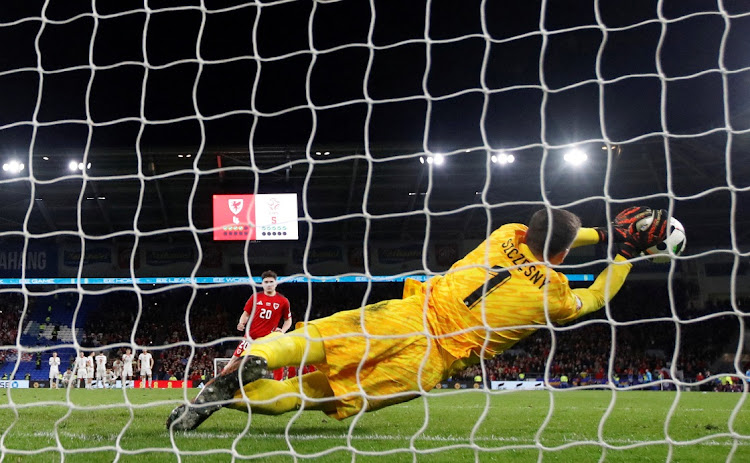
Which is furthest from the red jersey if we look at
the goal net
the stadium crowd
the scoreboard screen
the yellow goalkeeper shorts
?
the scoreboard screen

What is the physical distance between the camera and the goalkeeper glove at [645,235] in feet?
12.0

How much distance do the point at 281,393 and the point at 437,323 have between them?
103 centimetres

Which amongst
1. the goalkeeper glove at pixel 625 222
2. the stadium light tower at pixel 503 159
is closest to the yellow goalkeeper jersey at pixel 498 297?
the goalkeeper glove at pixel 625 222

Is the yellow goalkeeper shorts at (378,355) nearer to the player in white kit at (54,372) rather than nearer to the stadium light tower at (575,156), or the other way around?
the stadium light tower at (575,156)

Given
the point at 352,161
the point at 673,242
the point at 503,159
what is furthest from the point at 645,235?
the point at 352,161

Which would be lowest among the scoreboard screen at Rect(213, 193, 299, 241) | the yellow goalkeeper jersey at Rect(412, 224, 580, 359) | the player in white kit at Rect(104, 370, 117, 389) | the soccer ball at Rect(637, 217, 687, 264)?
the player in white kit at Rect(104, 370, 117, 389)

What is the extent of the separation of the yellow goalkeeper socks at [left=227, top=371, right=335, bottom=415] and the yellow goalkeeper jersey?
82 cm

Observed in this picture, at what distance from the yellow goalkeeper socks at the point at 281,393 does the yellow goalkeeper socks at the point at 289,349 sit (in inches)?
9.1

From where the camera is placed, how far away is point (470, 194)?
25.0 meters

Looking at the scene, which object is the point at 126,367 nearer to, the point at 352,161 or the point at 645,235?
the point at 645,235

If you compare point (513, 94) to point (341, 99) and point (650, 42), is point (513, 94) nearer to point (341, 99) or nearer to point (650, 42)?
point (650, 42)

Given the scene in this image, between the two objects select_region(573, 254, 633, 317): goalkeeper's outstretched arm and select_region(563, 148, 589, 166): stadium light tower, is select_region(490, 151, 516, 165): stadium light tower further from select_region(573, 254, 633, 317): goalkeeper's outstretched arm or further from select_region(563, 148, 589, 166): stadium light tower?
select_region(573, 254, 633, 317): goalkeeper's outstretched arm

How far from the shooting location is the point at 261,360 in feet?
12.3

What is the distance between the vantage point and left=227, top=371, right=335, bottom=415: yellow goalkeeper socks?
405 cm
